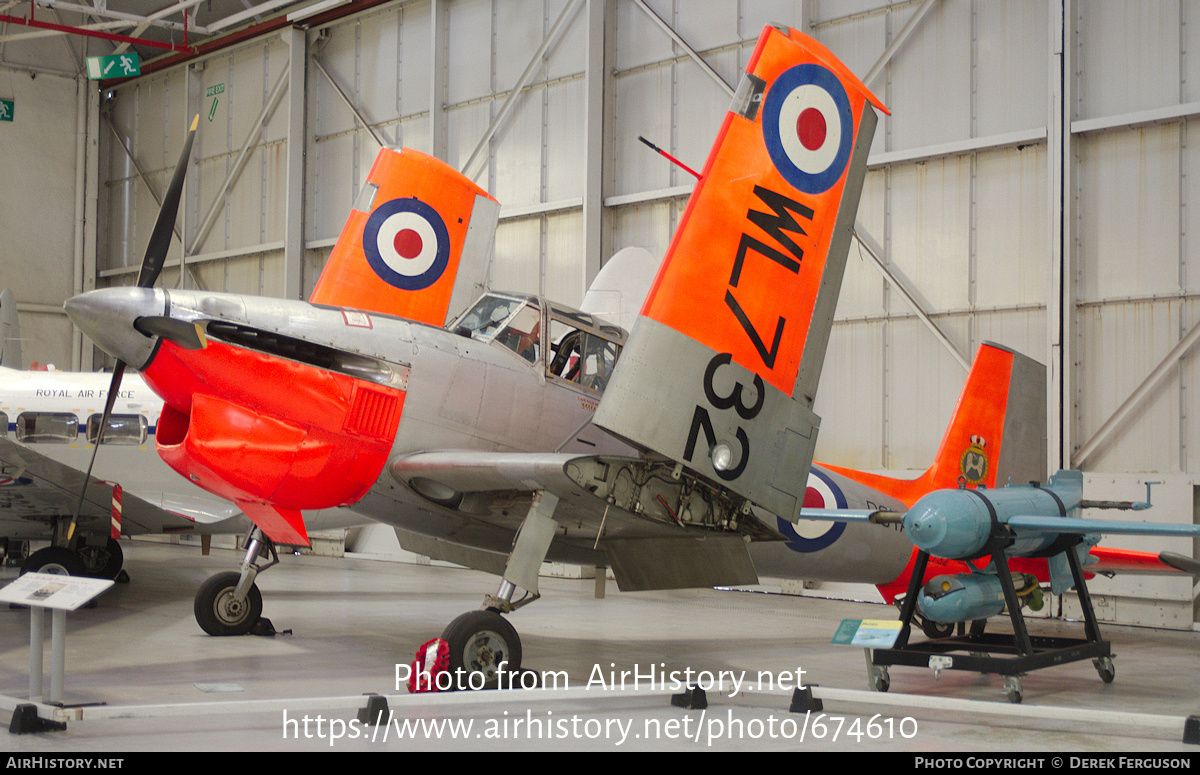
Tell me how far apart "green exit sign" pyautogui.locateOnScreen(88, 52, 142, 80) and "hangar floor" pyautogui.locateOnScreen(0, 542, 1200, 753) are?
41.9ft

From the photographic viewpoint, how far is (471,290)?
10719 millimetres

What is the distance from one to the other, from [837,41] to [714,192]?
33.2 feet

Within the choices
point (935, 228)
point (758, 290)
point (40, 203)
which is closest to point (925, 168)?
point (935, 228)

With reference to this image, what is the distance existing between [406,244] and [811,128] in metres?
5.14

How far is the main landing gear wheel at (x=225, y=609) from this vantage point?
8641 mm

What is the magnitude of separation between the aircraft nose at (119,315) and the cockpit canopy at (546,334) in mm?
2001

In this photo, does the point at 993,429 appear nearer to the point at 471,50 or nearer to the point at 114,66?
the point at 471,50

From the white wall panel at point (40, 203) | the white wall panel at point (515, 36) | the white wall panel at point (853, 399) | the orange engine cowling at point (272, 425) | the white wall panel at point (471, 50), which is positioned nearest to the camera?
the orange engine cowling at point (272, 425)

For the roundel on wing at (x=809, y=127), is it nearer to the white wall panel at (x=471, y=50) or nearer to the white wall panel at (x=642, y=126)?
the white wall panel at (x=642, y=126)

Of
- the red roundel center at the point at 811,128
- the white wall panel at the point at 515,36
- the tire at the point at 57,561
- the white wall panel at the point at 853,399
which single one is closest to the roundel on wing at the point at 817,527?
the red roundel center at the point at 811,128

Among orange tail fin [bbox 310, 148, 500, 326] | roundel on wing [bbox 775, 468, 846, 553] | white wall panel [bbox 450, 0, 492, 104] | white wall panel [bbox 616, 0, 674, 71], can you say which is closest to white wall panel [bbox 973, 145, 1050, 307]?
white wall panel [bbox 616, 0, 674, 71]

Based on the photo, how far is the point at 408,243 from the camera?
10.3 meters

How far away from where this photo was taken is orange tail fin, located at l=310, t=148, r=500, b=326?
10062 millimetres
